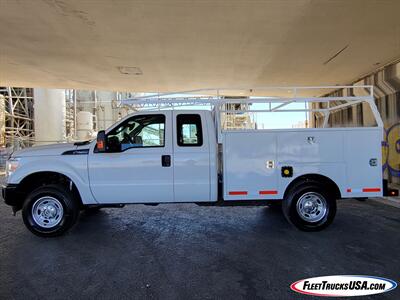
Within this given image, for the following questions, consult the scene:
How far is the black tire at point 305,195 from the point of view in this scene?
17.9 feet

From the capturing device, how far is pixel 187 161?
542 cm

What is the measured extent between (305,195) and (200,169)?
1942 mm

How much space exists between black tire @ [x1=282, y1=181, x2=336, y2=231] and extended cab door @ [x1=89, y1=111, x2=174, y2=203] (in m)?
2.11

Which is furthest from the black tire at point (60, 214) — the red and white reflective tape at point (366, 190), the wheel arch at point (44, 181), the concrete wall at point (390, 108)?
the concrete wall at point (390, 108)

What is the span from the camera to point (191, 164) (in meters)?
5.42

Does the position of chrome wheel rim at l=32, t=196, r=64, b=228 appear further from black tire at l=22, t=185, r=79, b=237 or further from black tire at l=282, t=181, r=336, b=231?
black tire at l=282, t=181, r=336, b=231

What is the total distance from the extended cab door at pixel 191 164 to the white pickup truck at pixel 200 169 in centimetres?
2

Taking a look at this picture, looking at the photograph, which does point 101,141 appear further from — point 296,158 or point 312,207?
point 312,207

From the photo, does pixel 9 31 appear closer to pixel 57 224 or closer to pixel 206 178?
pixel 57 224

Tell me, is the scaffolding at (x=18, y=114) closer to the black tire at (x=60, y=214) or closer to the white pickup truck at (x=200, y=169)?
the black tire at (x=60, y=214)

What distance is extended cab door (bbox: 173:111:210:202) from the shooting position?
5.43 m

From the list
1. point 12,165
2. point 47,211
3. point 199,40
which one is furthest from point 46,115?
point 47,211

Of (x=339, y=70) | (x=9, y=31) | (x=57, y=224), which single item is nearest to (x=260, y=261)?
(x=57, y=224)

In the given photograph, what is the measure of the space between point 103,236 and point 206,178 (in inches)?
83.1
